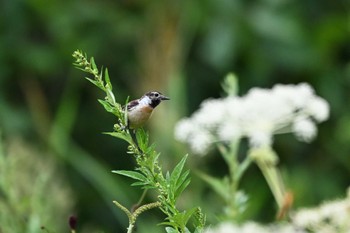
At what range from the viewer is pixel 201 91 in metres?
5.32

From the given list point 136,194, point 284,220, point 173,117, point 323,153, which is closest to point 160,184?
point 284,220

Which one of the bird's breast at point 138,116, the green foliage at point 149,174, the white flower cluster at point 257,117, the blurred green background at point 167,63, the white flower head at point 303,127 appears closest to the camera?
the green foliage at point 149,174

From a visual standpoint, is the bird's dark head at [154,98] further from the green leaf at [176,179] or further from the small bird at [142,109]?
the green leaf at [176,179]

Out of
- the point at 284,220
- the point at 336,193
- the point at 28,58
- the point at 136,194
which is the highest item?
the point at 28,58

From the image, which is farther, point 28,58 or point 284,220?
point 28,58

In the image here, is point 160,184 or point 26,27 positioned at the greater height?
point 26,27

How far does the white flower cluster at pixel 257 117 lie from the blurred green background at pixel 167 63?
2064 millimetres

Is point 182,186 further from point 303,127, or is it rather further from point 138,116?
Answer: point 303,127

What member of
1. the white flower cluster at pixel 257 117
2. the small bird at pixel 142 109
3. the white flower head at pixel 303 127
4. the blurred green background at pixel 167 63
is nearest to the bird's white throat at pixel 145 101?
the small bird at pixel 142 109

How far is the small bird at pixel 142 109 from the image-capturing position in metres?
1.23

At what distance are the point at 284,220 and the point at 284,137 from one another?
3.65 m

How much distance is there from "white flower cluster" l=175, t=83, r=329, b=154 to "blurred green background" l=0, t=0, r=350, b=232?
206 centimetres

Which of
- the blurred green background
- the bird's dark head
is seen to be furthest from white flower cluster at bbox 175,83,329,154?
the blurred green background

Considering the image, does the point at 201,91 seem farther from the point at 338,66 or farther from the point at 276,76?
the point at 338,66
